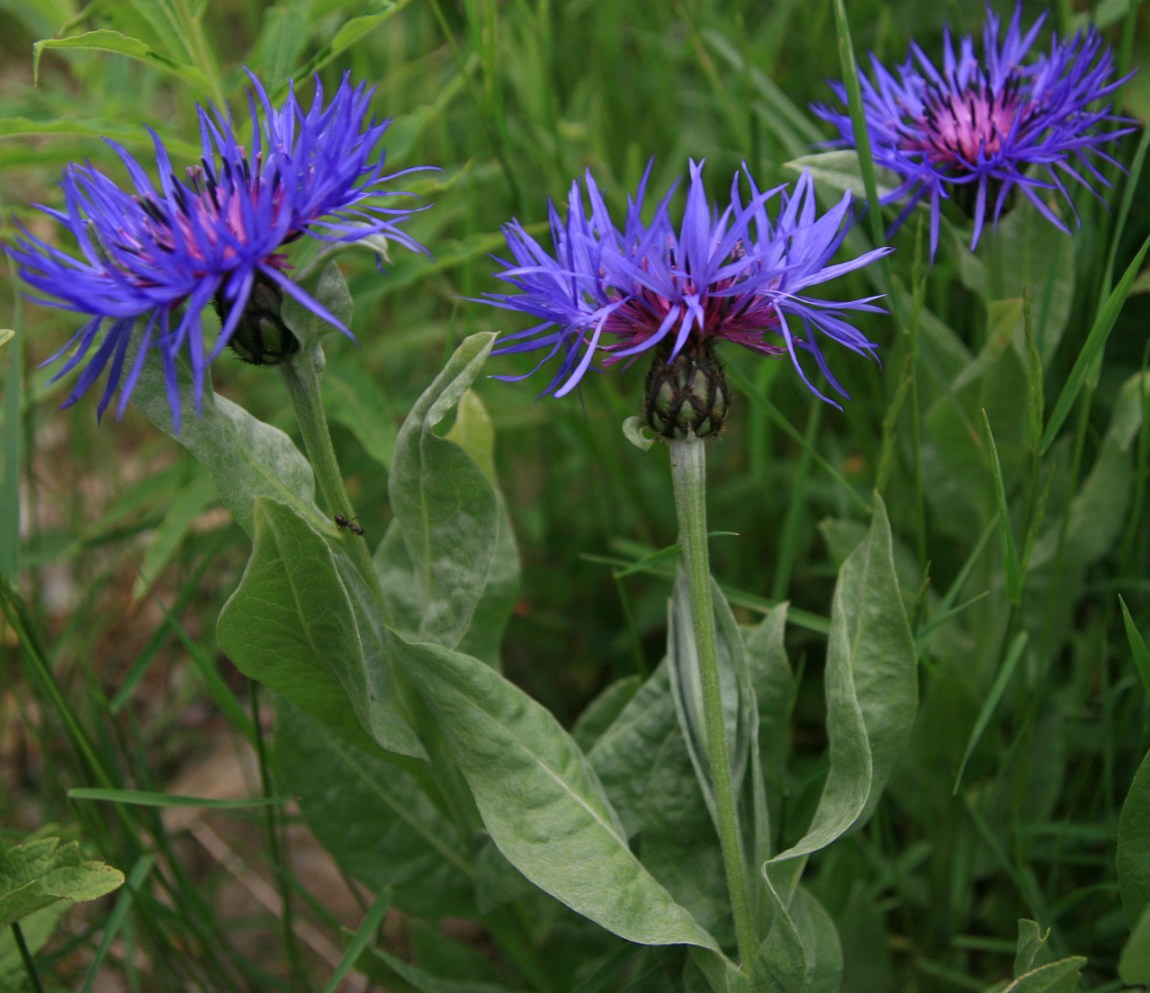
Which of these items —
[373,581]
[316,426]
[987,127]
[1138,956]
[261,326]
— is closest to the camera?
[1138,956]

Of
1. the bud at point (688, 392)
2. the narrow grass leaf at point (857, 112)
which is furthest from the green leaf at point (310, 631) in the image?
the narrow grass leaf at point (857, 112)

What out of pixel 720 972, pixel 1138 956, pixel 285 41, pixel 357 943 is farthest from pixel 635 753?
pixel 285 41

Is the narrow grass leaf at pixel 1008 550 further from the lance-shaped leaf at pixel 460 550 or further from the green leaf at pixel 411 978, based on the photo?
the green leaf at pixel 411 978

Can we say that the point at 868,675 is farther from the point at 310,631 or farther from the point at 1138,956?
the point at 310,631

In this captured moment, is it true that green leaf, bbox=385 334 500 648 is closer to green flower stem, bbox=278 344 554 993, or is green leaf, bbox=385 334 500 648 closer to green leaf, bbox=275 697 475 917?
green flower stem, bbox=278 344 554 993

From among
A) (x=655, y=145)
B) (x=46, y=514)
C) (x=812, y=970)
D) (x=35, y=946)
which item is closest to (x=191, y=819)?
(x=35, y=946)
